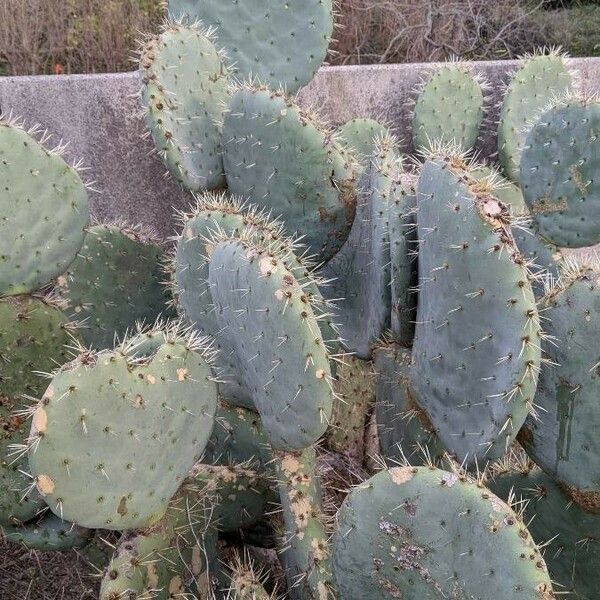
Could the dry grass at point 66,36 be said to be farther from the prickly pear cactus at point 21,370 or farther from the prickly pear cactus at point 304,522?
the prickly pear cactus at point 304,522

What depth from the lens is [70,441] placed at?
1.28 meters

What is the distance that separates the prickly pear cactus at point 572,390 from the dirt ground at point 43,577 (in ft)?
4.23

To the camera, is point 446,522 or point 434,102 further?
point 434,102

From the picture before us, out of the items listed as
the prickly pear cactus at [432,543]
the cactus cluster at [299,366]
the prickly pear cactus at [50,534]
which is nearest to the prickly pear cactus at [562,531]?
the cactus cluster at [299,366]

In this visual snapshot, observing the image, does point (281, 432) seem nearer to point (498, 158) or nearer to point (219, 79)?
point (219, 79)

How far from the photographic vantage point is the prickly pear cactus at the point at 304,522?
58.4 inches

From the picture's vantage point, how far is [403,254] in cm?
158

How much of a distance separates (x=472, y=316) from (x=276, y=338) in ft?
1.02

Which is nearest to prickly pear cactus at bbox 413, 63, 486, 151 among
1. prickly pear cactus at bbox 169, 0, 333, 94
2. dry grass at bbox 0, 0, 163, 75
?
prickly pear cactus at bbox 169, 0, 333, 94

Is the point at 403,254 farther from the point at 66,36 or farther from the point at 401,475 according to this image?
the point at 66,36

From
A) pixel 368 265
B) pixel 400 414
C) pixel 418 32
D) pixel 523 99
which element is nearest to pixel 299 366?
pixel 400 414

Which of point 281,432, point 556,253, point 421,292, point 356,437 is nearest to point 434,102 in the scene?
point 556,253

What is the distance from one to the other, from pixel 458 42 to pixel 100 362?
347 cm

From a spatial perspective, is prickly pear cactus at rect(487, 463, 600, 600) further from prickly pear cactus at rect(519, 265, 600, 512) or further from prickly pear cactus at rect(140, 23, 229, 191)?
prickly pear cactus at rect(140, 23, 229, 191)
